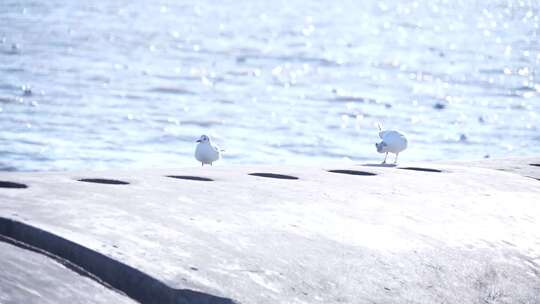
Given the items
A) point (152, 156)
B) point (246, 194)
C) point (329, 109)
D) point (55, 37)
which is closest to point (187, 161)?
point (152, 156)

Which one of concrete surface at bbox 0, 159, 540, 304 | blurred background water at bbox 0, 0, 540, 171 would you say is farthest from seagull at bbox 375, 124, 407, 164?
blurred background water at bbox 0, 0, 540, 171

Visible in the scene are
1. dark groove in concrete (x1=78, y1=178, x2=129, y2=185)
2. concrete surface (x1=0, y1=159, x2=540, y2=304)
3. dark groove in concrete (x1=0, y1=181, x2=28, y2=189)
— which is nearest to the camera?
concrete surface (x1=0, y1=159, x2=540, y2=304)

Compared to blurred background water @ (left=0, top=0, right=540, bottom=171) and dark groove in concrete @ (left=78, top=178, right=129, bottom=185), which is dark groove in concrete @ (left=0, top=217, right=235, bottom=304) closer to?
dark groove in concrete @ (left=78, top=178, right=129, bottom=185)

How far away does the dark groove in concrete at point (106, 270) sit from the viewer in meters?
6.85

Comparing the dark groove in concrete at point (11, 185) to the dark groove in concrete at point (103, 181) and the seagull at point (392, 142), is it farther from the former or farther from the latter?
the seagull at point (392, 142)

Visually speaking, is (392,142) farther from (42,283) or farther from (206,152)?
(42,283)

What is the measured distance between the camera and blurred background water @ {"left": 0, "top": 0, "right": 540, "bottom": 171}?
2831cm

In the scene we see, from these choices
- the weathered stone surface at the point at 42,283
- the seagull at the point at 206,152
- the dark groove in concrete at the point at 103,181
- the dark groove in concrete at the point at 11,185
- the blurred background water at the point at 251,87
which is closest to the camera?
the weathered stone surface at the point at 42,283

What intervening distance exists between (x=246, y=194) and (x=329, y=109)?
28.0 meters

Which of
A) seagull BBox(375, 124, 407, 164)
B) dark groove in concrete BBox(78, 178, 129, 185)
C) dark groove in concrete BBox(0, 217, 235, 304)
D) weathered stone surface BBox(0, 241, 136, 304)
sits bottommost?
weathered stone surface BBox(0, 241, 136, 304)

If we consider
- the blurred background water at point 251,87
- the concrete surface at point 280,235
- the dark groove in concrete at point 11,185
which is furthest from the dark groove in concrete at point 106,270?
the blurred background water at point 251,87

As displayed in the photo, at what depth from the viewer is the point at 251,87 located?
43219 mm

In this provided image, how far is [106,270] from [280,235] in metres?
1.45

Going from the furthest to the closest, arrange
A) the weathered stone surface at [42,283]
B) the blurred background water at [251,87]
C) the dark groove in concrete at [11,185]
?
the blurred background water at [251,87]
the dark groove in concrete at [11,185]
the weathered stone surface at [42,283]
